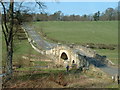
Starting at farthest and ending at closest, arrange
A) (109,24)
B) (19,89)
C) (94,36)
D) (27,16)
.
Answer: (109,24)
(94,36)
(27,16)
(19,89)

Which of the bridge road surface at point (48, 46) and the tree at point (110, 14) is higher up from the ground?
the tree at point (110, 14)

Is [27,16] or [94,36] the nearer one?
[27,16]

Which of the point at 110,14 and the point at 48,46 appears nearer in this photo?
the point at 48,46

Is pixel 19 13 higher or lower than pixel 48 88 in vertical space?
higher

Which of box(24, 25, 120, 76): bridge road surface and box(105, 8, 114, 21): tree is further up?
box(105, 8, 114, 21): tree

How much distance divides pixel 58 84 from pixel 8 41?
5.14 meters

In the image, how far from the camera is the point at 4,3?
16516 millimetres

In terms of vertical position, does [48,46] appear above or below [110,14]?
below

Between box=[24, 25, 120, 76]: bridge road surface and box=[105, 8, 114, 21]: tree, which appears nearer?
box=[24, 25, 120, 76]: bridge road surface

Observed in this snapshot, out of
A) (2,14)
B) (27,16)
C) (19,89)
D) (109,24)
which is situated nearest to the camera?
(19,89)

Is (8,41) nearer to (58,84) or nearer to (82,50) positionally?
(58,84)

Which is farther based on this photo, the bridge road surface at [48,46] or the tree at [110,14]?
the tree at [110,14]

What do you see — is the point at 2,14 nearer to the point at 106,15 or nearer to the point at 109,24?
the point at 109,24

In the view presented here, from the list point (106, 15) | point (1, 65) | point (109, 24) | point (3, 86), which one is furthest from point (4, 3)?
point (106, 15)
